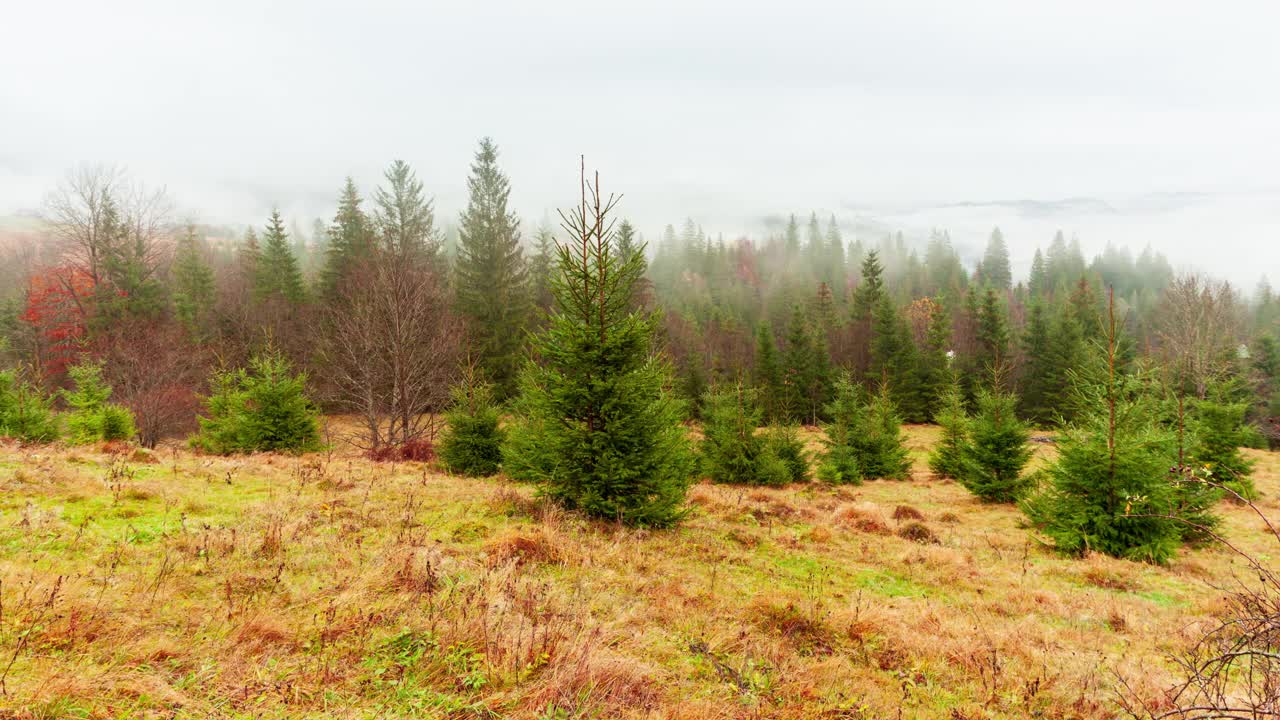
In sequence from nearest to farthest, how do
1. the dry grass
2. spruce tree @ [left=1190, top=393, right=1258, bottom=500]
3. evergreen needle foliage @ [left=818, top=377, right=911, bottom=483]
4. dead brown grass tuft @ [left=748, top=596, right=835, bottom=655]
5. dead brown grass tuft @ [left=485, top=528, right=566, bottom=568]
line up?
the dry grass, dead brown grass tuft @ [left=748, top=596, right=835, bottom=655], dead brown grass tuft @ [left=485, top=528, right=566, bottom=568], spruce tree @ [left=1190, top=393, right=1258, bottom=500], evergreen needle foliage @ [left=818, top=377, right=911, bottom=483]

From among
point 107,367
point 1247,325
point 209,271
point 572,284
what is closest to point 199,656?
point 572,284

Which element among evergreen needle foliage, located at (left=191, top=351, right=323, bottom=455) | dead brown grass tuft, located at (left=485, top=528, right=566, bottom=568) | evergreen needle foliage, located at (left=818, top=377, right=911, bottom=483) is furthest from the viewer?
evergreen needle foliage, located at (left=818, top=377, right=911, bottom=483)

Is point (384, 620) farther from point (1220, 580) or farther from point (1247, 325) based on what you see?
point (1247, 325)

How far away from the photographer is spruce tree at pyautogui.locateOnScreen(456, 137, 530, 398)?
108 feet

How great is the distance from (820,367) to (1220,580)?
118ft

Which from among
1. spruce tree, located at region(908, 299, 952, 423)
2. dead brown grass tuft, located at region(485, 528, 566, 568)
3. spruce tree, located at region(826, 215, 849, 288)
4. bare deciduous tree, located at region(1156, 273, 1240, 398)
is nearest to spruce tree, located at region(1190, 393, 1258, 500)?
bare deciduous tree, located at region(1156, 273, 1240, 398)

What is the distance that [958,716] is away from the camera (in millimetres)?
4262

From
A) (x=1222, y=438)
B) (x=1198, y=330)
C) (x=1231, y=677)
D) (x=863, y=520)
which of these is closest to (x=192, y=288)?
(x=863, y=520)

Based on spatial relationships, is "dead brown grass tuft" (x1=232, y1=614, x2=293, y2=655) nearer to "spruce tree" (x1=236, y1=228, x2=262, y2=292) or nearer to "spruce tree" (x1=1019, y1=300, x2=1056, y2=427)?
"spruce tree" (x1=236, y1=228, x2=262, y2=292)

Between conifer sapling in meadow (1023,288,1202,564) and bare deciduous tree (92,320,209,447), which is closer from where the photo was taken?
conifer sapling in meadow (1023,288,1202,564)

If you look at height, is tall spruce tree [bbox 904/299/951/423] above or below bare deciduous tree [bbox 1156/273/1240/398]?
below

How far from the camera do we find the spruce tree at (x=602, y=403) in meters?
8.80

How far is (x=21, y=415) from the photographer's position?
1645cm

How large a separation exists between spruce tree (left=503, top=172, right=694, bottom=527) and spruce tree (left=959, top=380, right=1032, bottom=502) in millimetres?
14527
